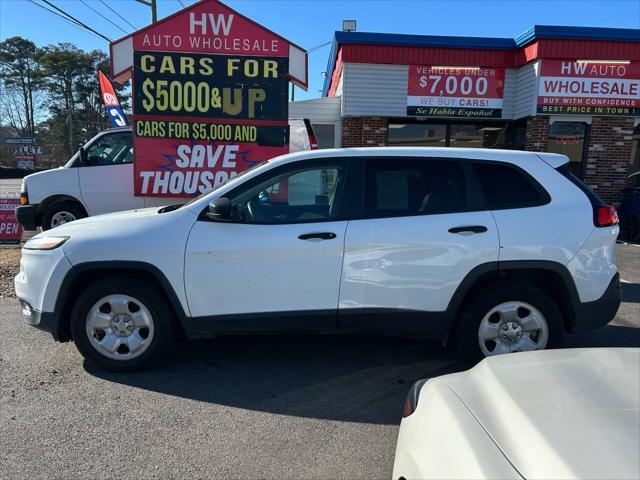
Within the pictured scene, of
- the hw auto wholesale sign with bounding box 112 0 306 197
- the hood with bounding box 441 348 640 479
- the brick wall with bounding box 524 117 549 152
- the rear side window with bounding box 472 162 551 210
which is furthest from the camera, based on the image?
the brick wall with bounding box 524 117 549 152

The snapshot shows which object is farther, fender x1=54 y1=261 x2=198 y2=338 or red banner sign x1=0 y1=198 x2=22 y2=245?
red banner sign x1=0 y1=198 x2=22 y2=245

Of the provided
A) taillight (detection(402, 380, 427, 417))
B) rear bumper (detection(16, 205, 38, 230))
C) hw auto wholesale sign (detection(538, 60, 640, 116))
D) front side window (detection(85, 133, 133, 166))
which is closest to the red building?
hw auto wholesale sign (detection(538, 60, 640, 116))

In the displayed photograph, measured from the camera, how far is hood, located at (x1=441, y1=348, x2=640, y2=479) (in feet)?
4.46

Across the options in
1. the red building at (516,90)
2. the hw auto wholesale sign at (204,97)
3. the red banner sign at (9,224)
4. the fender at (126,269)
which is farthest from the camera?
the red building at (516,90)

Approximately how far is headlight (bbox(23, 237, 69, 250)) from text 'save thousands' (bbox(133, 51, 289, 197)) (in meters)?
3.84

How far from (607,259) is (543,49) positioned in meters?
9.93

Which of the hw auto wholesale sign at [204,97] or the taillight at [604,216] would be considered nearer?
the taillight at [604,216]

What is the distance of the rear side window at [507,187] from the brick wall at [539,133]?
951 centimetres

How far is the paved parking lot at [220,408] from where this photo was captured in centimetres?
284

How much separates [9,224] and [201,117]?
422 cm

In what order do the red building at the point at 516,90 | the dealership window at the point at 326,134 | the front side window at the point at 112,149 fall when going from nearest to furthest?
the front side window at the point at 112,149
the red building at the point at 516,90
the dealership window at the point at 326,134

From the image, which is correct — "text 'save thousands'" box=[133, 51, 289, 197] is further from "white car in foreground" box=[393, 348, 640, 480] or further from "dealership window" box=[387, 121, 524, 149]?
"dealership window" box=[387, 121, 524, 149]

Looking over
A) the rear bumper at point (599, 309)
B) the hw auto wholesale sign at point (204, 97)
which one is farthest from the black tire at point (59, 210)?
the rear bumper at point (599, 309)

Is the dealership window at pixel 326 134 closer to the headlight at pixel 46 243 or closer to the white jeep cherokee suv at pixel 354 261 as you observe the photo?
the white jeep cherokee suv at pixel 354 261
